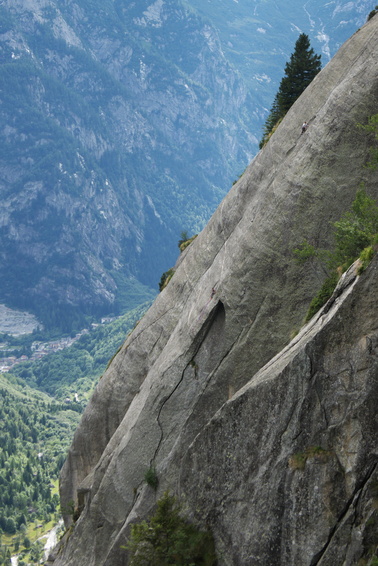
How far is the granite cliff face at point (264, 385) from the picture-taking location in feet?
108

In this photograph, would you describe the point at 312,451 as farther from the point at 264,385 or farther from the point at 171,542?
the point at 171,542

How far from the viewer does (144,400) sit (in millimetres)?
49906

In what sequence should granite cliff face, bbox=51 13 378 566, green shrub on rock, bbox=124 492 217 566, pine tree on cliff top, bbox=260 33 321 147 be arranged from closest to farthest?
granite cliff face, bbox=51 13 378 566, green shrub on rock, bbox=124 492 217 566, pine tree on cliff top, bbox=260 33 321 147

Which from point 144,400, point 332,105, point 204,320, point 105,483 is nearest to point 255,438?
point 204,320

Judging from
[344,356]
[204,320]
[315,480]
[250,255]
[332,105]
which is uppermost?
[332,105]

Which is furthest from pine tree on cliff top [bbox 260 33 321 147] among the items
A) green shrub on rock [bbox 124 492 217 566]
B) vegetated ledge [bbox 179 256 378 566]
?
green shrub on rock [bbox 124 492 217 566]

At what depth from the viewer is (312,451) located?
33.6m

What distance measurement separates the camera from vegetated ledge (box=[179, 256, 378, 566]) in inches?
1256

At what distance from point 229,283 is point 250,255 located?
8.04 feet

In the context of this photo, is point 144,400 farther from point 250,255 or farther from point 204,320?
point 250,255

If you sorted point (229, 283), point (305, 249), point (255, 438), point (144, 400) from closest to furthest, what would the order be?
point (255, 438)
point (305, 249)
point (229, 283)
point (144, 400)

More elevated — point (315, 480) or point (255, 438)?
point (255, 438)

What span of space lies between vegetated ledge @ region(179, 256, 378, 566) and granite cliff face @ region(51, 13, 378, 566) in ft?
0.23

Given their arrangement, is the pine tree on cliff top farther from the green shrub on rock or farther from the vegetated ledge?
the green shrub on rock
